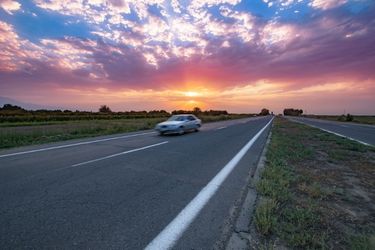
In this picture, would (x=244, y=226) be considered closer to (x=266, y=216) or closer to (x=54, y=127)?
(x=266, y=216)

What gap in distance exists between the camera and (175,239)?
301 centimetres

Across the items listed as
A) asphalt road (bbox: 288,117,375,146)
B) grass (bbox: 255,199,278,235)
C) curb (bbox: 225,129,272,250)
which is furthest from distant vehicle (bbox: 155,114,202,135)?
grass (bbox: 255,199,278,235)

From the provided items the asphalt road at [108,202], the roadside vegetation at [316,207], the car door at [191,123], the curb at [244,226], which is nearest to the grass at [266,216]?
the roadside vegetation at [316,207]

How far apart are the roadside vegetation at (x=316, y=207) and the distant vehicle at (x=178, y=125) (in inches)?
→ 402

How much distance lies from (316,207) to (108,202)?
3.67 meters

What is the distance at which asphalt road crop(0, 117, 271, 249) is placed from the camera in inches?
118

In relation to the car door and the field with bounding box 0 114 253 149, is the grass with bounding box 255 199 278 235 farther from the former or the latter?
the car door

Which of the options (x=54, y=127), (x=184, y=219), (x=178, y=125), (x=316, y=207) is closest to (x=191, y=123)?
(x=178, y=125)

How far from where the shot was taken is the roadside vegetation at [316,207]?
2.92 meters

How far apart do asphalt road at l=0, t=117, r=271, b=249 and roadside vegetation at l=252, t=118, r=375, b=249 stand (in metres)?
0.63

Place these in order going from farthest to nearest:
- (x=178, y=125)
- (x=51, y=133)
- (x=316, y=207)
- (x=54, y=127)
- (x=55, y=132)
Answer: (x=54, y=127) < (x=55, y=132) < (x=51, y=133) < (x=178, y=125) < (x=316, y=207)

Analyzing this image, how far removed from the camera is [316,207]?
396 cm

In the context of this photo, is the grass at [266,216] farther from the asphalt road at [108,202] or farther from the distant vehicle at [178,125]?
the distant vehicle at [178,125]

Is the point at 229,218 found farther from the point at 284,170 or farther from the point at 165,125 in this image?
the point at 165,125
